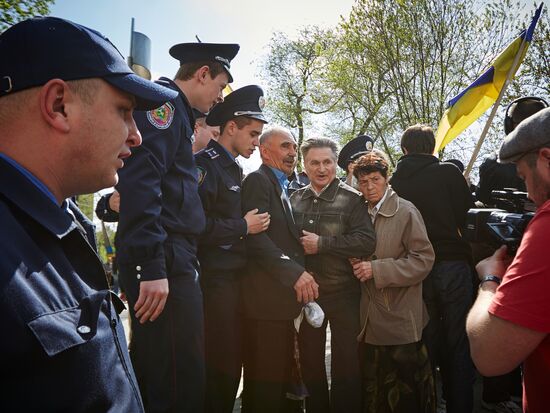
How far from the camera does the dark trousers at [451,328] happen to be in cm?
307

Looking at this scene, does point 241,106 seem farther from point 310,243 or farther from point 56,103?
point 56,103

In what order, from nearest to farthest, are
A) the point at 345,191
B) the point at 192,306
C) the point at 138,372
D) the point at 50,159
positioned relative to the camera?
the point at 50,159
the point at 192,306
the point at 138,372
the point at 345,191

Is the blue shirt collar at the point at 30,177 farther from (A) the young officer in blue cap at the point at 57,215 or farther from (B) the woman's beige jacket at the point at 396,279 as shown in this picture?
(B) the woman's beige jacket at the point at 396,279

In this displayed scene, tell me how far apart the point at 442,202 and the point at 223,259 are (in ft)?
6.37

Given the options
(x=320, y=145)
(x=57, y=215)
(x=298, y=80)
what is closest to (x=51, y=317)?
(x=57, y=215)

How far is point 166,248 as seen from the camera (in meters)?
2.10

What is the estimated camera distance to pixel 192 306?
2094 mm

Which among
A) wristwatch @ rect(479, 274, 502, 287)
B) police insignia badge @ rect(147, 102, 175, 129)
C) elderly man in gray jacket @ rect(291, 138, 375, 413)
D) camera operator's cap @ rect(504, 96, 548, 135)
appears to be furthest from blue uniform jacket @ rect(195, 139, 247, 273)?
camera operator's cap @ rect(504, 96, 548, 135)

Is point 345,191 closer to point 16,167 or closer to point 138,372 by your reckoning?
point 138,372

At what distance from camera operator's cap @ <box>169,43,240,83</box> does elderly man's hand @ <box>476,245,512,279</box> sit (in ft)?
6.34

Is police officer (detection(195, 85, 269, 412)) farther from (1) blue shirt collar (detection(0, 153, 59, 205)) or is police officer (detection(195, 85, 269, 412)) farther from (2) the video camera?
(1) blue shirt collar (detection(0, 153, 59, 205))

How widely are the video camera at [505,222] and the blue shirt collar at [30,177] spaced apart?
1.63 meters

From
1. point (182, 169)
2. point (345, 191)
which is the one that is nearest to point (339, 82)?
point (345, 191)

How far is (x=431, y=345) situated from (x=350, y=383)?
83 cm
